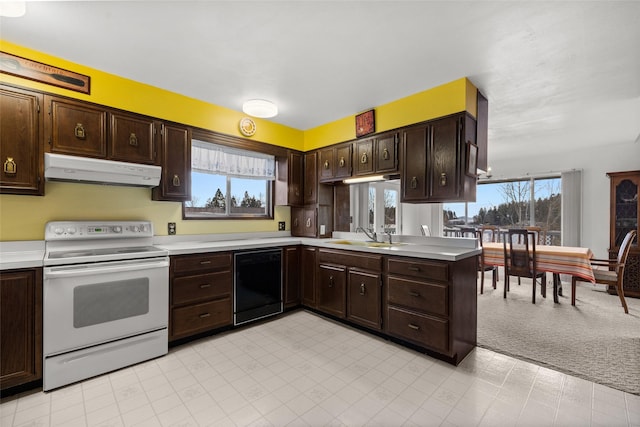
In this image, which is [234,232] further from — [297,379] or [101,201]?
[297,379]

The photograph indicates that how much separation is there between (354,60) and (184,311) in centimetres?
273

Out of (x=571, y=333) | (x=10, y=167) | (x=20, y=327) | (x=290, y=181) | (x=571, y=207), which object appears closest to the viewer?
(x=20, y=327)

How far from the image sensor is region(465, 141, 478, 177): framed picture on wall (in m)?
2.62

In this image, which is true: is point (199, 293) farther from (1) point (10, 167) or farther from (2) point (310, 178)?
(2) point (310, 178)

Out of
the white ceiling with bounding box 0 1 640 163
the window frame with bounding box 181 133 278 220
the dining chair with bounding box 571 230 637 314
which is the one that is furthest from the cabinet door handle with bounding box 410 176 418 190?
the dining chair with bounding box 571 230 637 314

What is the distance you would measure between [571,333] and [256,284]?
3372mm

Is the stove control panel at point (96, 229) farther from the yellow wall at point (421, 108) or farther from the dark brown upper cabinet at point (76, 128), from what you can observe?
the yellow wall at point (421, 108)

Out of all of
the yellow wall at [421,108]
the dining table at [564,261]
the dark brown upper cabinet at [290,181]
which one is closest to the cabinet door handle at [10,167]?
the dark brown upper cabinet at [290,181]

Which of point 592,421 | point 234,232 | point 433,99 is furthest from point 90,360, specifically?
point 433,99

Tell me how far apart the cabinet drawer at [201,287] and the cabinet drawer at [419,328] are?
1.68m

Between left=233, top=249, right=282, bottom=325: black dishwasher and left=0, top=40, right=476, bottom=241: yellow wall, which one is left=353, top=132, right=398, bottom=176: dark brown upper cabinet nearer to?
left=0, top=40, right=476, bottom=241: yellow wall

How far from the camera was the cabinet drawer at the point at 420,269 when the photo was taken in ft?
7.73

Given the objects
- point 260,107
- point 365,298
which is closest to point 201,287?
point 365,298

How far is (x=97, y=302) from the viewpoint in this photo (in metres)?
2.13
